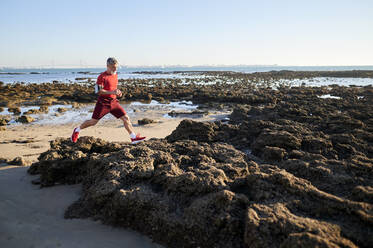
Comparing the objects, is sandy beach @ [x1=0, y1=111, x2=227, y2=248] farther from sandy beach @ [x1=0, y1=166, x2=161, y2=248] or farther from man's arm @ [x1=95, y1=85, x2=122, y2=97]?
man's arm @ [x1=95, y1=85, x2=122, y2=97]

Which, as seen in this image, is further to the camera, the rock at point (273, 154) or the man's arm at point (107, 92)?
the man's arm at point (107, 92)

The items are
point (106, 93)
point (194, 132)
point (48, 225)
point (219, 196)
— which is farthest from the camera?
point (194, 132)

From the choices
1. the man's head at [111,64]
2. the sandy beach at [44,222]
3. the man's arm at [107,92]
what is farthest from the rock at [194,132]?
the sandy beach at [44,222]

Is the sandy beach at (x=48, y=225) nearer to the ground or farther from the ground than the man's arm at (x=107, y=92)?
nearer to the ground

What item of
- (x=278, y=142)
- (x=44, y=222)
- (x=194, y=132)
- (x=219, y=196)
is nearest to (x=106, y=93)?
(x=194, y=132)

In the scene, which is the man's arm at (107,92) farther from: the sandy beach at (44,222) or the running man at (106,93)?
the sandy beach at (44,222)

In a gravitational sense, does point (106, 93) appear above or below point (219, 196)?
above

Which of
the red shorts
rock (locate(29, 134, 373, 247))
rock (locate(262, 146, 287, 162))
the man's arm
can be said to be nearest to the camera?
rock (locate(29, 134, 373, 247))

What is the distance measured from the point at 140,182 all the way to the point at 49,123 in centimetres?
865

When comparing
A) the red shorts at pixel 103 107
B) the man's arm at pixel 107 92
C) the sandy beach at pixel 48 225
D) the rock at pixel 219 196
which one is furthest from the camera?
the red shorts at pixel 103 107

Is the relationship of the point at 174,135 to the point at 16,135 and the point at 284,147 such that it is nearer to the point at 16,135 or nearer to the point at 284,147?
the point at 284,147

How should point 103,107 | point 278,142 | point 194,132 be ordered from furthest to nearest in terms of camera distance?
point 194,132, point 103,107, point 278,142

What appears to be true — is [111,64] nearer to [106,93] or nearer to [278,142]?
[106,93]

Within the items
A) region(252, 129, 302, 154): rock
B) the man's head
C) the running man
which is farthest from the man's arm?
Answer: region(252, 129, 302, 154): rock
